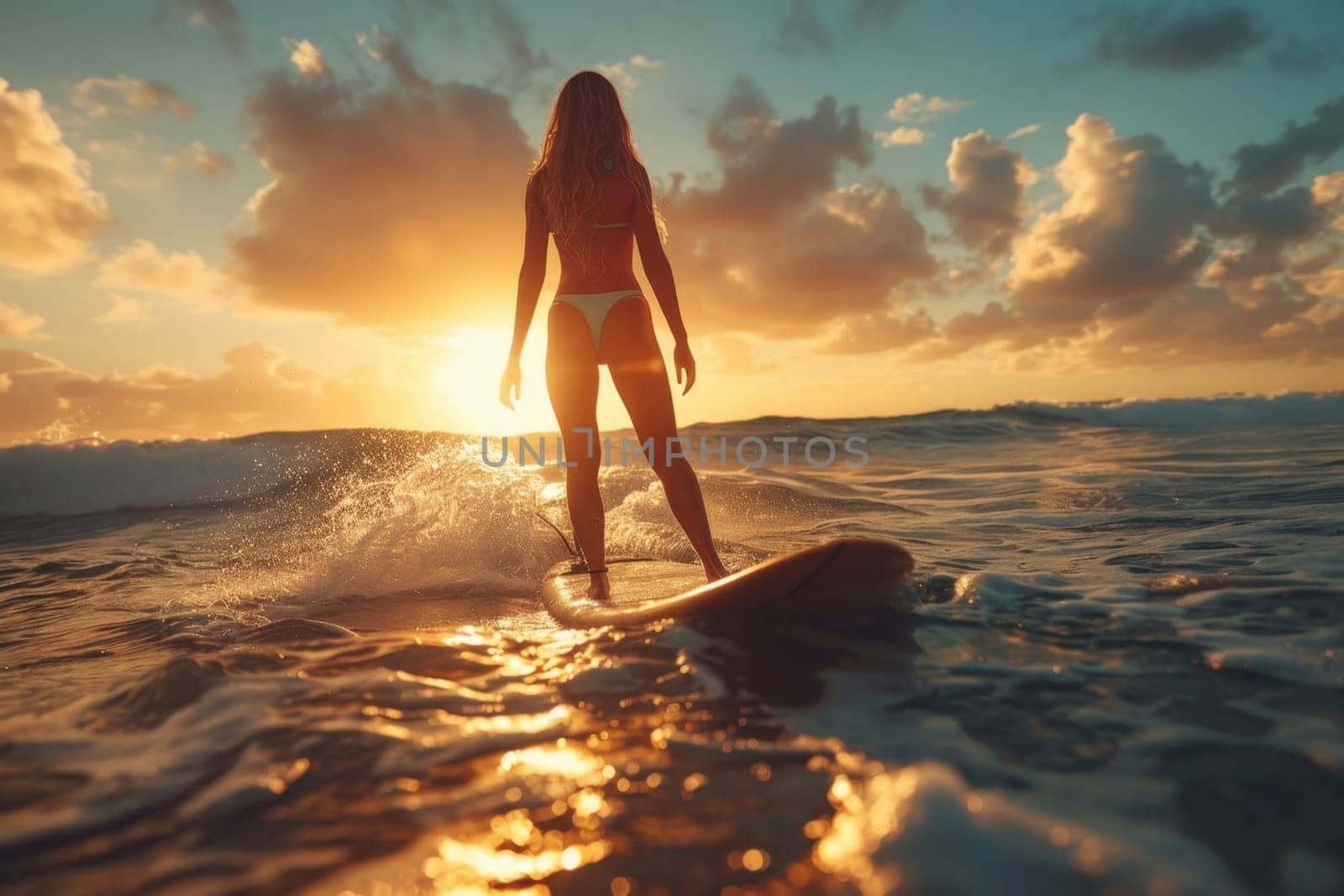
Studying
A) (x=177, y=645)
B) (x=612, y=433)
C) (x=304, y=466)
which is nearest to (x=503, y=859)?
(x=177, y=645)

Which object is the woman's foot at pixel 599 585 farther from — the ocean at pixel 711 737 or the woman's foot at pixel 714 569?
the woman's foot at pixel 714 569

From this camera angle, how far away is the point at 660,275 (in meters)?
4.32

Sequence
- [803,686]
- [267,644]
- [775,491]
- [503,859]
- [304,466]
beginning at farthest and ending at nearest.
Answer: [304,466]
[775,491]
[267,644]
[803,686]
[503,859]

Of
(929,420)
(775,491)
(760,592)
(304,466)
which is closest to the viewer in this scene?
(760,592)

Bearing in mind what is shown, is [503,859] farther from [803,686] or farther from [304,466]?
[304,466]

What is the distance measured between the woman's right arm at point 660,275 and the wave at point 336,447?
10566mm

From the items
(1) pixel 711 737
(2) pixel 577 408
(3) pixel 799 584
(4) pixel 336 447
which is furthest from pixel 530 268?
(4) pixel 336 447

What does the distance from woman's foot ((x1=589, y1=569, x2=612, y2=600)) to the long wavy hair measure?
1.73m

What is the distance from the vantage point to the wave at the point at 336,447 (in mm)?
11633

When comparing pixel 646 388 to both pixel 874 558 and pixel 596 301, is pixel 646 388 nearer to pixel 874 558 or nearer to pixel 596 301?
pixel 596 301

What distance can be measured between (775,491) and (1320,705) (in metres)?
7.35

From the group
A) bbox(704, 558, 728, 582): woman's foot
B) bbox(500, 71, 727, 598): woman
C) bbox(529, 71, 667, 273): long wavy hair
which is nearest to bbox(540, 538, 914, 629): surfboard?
bbox(704, 558, 728, 582): woman's foot

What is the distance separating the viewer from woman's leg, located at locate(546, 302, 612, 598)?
4129 millimetres

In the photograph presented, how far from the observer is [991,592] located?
3.25m
